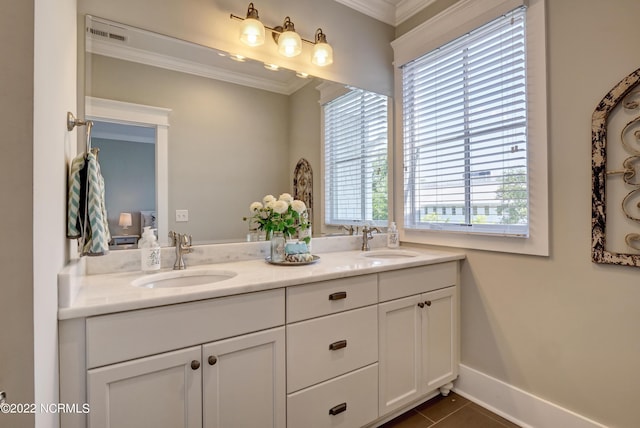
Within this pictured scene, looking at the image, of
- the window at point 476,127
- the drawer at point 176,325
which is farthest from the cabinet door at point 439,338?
the drawer at point 176,325

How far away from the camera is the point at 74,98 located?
1.28 metres

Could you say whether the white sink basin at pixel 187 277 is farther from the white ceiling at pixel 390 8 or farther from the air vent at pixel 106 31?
the white ceiling at pixel 390 8

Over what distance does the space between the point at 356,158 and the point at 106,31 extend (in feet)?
5.20

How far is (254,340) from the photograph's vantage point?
1201 mm

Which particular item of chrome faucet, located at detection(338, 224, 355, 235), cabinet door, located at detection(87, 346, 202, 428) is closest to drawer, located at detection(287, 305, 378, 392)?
cabinet door, located at detection(87, 346, 202, 428)

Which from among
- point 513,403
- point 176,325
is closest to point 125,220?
point 176,325

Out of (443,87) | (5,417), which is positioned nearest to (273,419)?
(5,417)

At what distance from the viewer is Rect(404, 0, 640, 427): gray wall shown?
4.42 ft

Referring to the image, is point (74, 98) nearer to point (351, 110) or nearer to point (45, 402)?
point (45, 402)

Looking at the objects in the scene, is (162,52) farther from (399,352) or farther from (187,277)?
(399,352)

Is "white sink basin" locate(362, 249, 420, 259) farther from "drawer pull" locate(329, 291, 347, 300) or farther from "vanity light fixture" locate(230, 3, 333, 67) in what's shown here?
"vanity light fixture" locate(230, 3, 333, 67)

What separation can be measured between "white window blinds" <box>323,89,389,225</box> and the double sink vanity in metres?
0.47

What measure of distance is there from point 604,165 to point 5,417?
2.09 m

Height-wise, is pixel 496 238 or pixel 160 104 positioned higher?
pixel 160 104
